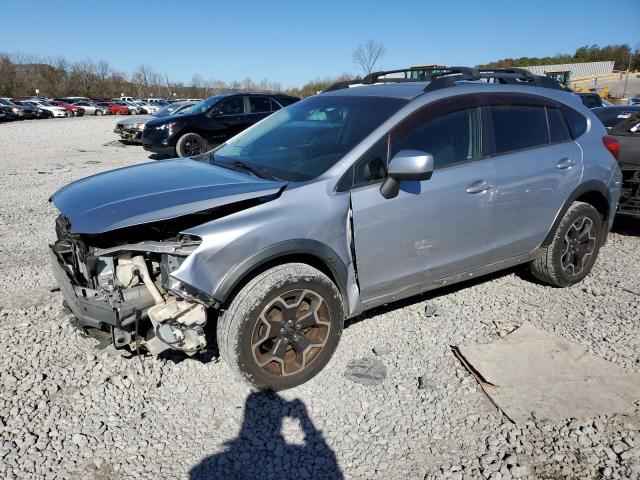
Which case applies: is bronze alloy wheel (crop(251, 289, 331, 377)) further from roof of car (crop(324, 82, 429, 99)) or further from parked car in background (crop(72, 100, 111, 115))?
parked car in background (crop(72, 100, 111, 115))

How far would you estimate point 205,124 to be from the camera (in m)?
12.1

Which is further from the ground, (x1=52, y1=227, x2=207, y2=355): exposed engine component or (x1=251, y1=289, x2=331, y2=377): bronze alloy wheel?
(x1=52, y1=227, x2=207, y2=355): exposed engine component

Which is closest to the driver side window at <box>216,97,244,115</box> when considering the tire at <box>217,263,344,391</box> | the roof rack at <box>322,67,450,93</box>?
the roof rack at <box>322,67,450,93</box>

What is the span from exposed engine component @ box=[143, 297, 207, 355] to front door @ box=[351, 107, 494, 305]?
1.05 meters

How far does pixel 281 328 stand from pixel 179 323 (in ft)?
1.96

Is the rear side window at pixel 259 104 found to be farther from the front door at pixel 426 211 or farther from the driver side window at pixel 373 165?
the driver side window at pixel 373 165

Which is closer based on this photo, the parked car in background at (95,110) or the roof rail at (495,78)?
the roof rail at (495,78)

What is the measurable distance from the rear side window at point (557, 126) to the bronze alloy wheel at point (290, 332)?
2556 millimetres

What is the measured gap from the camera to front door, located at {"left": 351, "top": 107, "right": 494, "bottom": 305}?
3094mm

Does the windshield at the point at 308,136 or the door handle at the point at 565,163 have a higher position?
the windshield at the point at 308,136

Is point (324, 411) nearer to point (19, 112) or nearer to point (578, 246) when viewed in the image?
point (578, 246)

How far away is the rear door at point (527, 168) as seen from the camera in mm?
3696

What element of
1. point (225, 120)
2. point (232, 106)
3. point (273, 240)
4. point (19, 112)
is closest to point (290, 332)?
point (273, 240)

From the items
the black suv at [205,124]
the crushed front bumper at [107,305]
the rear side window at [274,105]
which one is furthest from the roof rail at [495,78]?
the rear side window at [274,105]
